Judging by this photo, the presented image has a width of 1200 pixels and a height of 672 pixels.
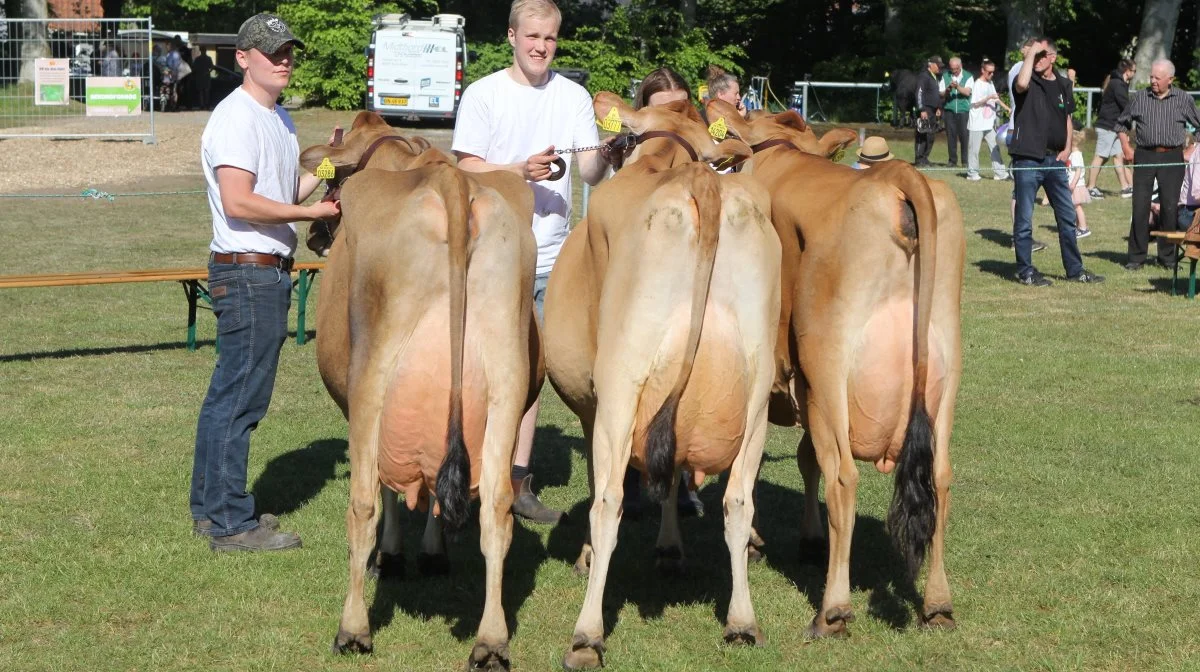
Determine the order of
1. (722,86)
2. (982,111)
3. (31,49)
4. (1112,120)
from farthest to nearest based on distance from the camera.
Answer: (31,49), (982,111), (1112,120), (722,86)

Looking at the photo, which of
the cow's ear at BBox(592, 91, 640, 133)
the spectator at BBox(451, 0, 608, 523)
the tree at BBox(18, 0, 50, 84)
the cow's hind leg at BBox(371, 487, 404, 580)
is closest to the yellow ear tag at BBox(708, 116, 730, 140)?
the cow's ear at BBox(592, 91, 640, 133)

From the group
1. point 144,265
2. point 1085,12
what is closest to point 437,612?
point 144,265

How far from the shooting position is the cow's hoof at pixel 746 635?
5.27m

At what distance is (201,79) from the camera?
130 feet

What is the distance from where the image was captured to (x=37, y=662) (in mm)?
5086

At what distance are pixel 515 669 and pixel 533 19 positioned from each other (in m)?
3.03

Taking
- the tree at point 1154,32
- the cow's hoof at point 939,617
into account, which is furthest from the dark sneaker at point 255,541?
the tree at point 1154,32

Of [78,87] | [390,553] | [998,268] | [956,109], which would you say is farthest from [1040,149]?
[78,87]

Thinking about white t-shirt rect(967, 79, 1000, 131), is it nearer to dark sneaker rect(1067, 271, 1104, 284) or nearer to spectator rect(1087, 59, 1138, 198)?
spectator rect(1087, 59, 1138, 198)

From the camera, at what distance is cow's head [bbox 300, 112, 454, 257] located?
6.04 m

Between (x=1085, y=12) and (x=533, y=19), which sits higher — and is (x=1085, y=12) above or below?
above

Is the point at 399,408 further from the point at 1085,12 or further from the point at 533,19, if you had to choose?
the point at 1085,12

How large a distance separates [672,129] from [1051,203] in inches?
404

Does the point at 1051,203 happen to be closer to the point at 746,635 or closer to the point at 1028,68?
the point at 1028,68
